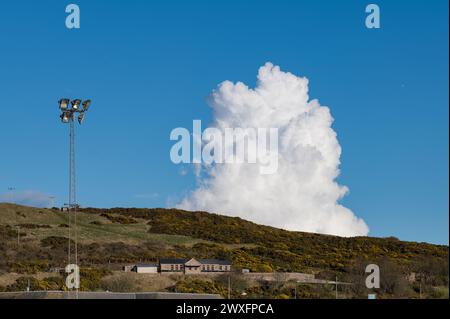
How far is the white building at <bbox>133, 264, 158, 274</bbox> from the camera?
322ft

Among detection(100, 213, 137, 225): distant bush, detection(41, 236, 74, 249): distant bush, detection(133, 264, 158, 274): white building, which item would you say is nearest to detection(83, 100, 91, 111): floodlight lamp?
detection(133, 264, 158, 274): white building

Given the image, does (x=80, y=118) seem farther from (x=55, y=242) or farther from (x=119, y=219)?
(x=119, y=219)

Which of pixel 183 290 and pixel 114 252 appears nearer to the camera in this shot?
pixel 183 290

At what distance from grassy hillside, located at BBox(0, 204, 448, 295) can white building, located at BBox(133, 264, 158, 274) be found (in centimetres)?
453

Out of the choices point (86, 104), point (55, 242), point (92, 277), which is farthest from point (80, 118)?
point (55, 242)

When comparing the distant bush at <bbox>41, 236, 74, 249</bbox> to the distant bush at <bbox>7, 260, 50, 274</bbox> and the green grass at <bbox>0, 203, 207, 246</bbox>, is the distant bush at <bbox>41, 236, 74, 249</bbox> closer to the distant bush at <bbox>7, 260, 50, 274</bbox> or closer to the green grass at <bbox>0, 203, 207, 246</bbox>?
the green grass at <bbox>0, 203, 207, 246</bbox>

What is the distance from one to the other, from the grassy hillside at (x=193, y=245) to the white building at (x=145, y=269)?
14.8 ft

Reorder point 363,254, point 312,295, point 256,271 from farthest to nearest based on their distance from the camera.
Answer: point 363,254 < point 256,271 < point 312,295

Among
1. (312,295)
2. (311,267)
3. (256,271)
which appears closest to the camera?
(312,295)
